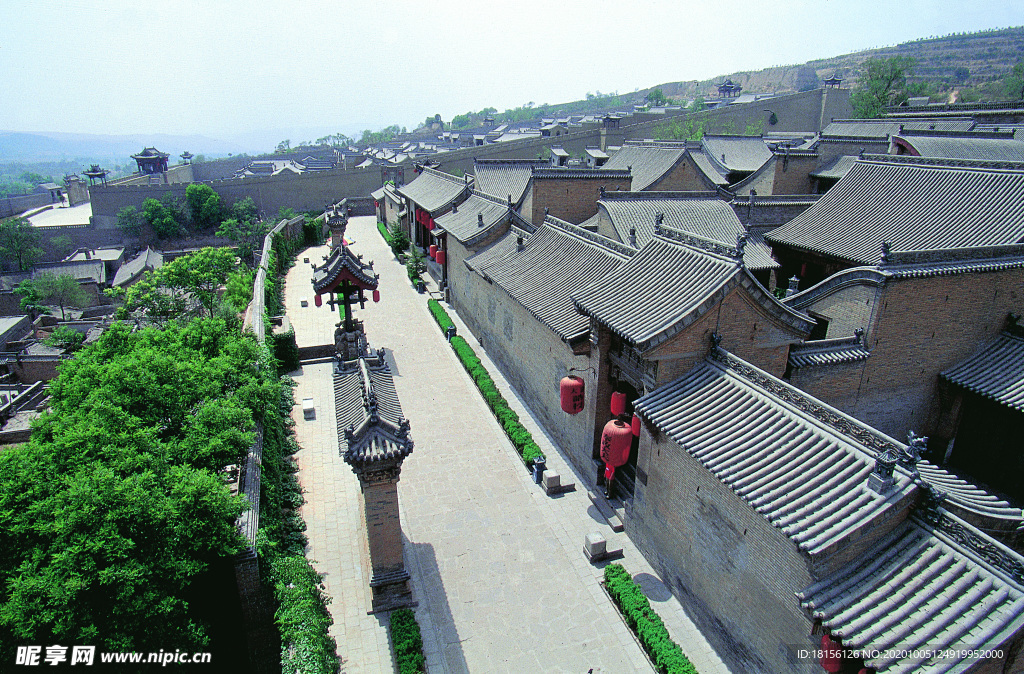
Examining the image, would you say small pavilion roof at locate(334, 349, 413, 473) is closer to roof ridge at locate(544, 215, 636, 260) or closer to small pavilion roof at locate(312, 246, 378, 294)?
small pavilion roof at locate(312, 246, 378, 294)

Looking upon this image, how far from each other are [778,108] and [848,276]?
6939 centimetres

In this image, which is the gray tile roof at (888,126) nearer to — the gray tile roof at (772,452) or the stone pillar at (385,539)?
the gray tile roof at (772,452)

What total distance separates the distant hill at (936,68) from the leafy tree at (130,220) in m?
124

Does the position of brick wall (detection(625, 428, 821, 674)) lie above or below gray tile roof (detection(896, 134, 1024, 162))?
below

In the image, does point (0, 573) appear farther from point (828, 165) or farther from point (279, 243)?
point (828, 165)

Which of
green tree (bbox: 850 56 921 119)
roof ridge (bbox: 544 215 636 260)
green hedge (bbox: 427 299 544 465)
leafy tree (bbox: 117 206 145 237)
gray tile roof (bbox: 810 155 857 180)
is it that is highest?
green tree (bbox: 850 56 921 119)

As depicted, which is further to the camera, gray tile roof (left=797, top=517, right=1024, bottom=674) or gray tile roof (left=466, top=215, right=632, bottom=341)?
gray tile roof (left=466, top=215, right=632, bottom=341)

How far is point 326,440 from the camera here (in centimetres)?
1839

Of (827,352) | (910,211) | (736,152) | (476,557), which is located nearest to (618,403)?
(476,557)

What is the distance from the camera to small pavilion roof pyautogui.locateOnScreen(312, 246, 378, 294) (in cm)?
1739

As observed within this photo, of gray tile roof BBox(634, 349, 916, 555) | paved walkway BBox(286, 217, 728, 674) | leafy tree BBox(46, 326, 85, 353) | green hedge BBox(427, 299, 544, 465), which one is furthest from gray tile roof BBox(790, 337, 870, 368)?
leafy tree BBox(46, 326, 85, 353)

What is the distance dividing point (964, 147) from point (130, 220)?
244ft

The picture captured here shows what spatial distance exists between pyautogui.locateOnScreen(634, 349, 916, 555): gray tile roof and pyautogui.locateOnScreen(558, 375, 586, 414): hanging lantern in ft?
10.7

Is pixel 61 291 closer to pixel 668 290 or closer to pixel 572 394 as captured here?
pixel 572 394
